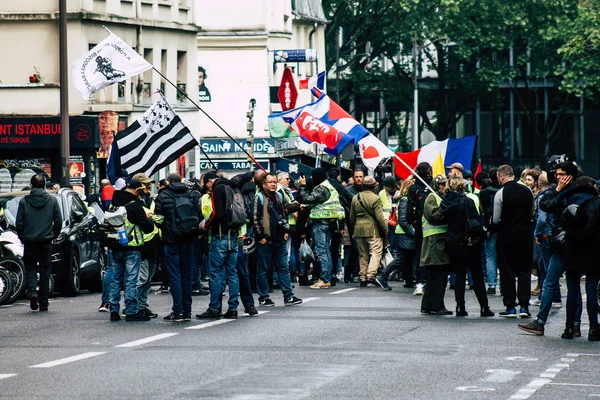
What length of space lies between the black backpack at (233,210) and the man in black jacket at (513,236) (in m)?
2.92

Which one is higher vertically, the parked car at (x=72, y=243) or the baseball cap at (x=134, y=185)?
the baseball cap at (x=134, y=185)

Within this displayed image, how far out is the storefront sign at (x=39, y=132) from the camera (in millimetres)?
38844

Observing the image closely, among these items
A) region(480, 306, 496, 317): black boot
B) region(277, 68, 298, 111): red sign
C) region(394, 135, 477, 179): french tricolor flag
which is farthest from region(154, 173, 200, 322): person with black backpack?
region(277, 68, 298, 111): red sign

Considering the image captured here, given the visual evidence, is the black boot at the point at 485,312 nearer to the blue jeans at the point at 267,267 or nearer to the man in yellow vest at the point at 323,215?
the blue jeans at the point at 267,267

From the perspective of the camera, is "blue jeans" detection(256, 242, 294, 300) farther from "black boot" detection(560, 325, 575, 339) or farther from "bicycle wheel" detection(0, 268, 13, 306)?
"black boot" detection(560, 325, 575, 339)

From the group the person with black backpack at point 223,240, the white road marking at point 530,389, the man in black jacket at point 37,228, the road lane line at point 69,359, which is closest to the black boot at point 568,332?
the white road marking at point 530,389

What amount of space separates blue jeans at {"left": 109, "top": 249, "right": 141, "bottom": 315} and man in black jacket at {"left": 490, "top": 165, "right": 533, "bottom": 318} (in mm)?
4172

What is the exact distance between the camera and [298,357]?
13617 mm

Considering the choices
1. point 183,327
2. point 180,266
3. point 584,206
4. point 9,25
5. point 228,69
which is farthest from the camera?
point 228,69

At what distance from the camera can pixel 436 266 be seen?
18.6 m

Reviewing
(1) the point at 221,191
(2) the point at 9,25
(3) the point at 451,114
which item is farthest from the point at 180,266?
(3) the point at 451,114

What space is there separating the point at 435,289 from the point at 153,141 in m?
6.16

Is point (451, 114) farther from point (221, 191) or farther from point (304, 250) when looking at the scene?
point (221, 191)

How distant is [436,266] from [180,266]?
10.0ft
